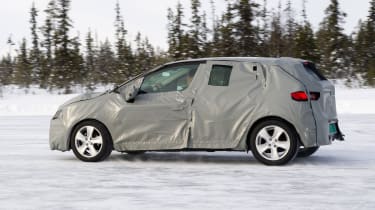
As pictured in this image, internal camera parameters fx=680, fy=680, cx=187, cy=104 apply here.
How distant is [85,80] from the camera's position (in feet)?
155

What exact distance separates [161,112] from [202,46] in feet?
129

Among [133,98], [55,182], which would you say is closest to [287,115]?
[133,98]

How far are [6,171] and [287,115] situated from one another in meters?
3.83

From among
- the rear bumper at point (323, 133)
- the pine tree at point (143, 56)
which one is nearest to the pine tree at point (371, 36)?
the pine tree at point (143, 56)

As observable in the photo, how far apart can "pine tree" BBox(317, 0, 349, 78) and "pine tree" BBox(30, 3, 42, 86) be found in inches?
827

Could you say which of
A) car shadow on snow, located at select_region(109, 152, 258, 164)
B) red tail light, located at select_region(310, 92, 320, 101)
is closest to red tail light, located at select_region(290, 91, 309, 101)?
red tail light, located at select_region(310, 92, 320, 101)

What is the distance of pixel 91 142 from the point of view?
998 cm

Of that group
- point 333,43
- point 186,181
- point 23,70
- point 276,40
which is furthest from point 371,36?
point 186,181

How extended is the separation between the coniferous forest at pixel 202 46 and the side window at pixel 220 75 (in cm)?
3280

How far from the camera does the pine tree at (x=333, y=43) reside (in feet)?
166

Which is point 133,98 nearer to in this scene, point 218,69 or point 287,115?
point 218,69

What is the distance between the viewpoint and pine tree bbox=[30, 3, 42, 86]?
49284 mm

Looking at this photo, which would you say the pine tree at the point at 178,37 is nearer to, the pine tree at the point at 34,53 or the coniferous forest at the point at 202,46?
the coniferous forest at the point at 202,46

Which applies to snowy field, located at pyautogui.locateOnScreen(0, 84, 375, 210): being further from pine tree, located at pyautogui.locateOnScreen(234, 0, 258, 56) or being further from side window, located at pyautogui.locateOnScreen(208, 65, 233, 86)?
pine tree, located at pyautogui.locateOnScreen(234, 0, 258, 56)
